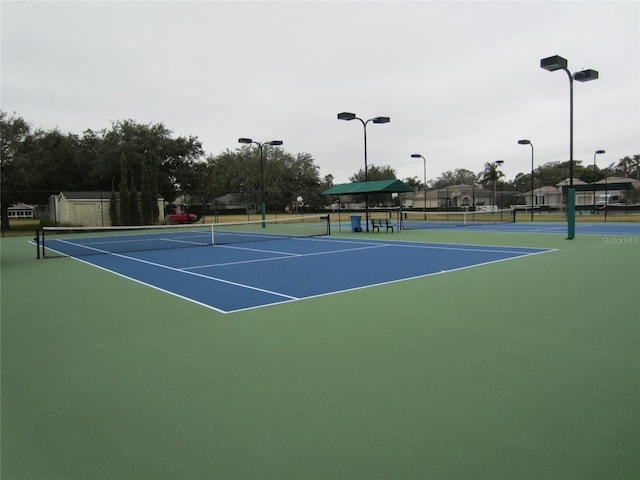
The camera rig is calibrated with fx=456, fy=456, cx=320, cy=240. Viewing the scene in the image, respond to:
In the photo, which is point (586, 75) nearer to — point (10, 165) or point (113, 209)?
point (113, 209)

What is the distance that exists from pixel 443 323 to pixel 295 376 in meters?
2.32

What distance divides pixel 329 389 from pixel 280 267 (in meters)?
7.29

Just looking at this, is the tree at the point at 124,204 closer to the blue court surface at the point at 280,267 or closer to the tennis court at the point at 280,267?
the tennis court at the point at 280,267

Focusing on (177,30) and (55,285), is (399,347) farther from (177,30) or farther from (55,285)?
(177,30)

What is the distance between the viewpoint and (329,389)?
11.9 ft

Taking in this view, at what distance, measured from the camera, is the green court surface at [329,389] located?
8.65 feet

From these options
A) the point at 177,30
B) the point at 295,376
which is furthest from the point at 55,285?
the point at 177,30

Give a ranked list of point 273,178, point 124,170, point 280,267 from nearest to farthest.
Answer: point 280,267 → point 124,170 → point 273,178

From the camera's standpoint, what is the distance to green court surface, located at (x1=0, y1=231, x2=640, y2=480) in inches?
104

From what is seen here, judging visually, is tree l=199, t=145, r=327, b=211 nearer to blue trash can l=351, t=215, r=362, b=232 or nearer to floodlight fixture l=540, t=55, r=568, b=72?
blue trash can l=351, t=215, r=362, b=232

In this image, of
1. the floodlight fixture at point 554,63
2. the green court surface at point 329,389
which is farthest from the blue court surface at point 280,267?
the floodlight fixture at point 554,63

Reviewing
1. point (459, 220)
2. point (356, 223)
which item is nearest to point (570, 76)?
point (356, 223)

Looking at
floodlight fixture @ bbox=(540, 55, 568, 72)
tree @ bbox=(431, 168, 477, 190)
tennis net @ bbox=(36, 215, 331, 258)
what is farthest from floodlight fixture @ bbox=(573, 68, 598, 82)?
tree @ bbox=(431, 168, 477, 190)

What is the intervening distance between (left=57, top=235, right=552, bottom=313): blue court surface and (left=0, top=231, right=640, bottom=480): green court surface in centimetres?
103
